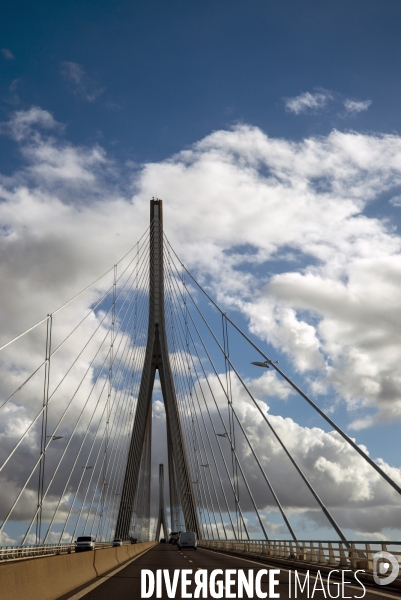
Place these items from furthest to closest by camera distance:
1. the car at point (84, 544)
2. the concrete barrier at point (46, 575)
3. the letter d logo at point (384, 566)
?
the car at point (84, 544)
the letter d logo at point (384, 566)
the concrete barrier at point (46, 575)

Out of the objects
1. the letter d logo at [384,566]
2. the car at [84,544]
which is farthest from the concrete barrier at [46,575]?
the car at [84,544]

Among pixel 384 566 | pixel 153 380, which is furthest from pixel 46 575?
pixel 153 380

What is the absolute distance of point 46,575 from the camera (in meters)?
12.8

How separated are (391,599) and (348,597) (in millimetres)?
762

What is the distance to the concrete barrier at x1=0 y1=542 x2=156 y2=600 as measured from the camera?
10141 mm

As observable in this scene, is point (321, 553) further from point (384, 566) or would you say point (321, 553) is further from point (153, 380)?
point (153, 380)

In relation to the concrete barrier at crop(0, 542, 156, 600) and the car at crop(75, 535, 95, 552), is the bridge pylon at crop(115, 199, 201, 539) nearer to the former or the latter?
the car at crop(75, 535, 95, 552)

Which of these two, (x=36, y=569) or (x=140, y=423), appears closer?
(x=36, y=569)

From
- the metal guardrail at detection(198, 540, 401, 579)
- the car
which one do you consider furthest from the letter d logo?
the car

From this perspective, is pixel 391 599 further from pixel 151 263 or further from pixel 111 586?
pixel 151 263

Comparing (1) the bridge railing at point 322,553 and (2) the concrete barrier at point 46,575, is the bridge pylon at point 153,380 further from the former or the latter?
(2) the concrete barrier at point 46,575

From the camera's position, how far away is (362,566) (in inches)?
842

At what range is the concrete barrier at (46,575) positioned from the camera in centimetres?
1014

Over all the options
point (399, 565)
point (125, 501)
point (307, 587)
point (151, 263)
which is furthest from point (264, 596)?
point (125, 501)
